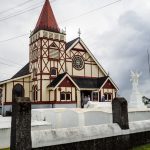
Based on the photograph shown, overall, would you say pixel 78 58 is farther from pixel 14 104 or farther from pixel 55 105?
pixel 14 104

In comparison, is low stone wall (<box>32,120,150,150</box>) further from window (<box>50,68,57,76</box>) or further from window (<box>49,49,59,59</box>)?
window (<box>49,49,59,59</box>)

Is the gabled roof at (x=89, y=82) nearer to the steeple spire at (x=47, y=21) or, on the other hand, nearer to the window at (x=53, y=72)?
the window at (x=53, y=72)

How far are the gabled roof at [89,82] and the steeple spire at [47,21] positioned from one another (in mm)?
7096

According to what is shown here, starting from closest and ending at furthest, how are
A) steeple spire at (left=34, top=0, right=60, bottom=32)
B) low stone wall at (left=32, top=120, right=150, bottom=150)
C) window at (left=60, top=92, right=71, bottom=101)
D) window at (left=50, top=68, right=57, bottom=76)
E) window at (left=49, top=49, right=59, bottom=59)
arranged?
1. low stone wall at (left=32, top=120, right=150, bottom=150)
2. window at (left=60, top=92, right=71, bottom=101)
3. window at (left=49, top=49, right=59, bottom=59)
4. window at (left=50, top=68, right=57, bottom=76)
5. steeple spire at (left=34, top=0, right=60, bottom=32)

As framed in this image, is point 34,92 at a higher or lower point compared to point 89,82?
lower

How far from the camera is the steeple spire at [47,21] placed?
31906 mm

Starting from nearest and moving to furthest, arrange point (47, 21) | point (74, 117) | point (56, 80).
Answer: point (74, 117), point (56, 80), point (47, 21)

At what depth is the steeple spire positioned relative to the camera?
105ft

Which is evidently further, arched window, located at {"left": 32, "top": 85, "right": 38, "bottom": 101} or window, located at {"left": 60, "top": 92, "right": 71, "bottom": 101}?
arched window, located at {"left": 32, "top": 85, "right": 38, "bottom": 101}

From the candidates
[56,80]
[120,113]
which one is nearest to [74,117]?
[120,113]

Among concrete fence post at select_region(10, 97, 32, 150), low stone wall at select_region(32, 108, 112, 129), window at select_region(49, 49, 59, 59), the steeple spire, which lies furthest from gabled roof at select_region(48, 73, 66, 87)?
concrete fence post at select_region(10, 97, 32, 150)

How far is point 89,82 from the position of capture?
34.2 metres

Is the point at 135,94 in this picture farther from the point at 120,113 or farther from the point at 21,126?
the point at 21,126

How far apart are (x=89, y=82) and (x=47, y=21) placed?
9.72 meters
